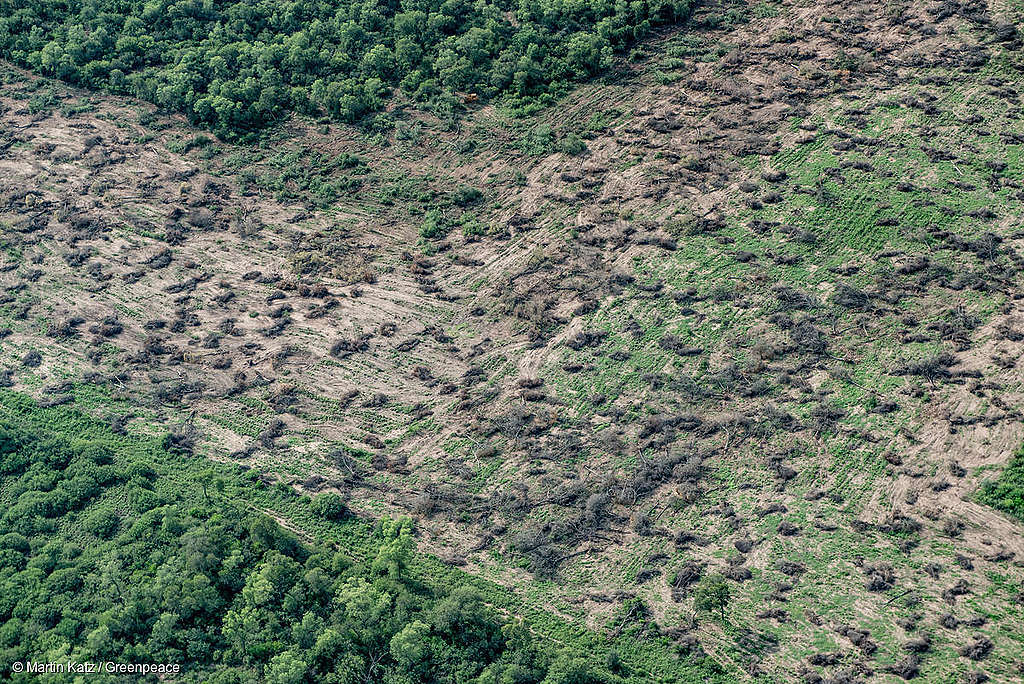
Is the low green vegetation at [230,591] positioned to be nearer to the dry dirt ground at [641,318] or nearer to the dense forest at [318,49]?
the dry dirt ground at [641,318]

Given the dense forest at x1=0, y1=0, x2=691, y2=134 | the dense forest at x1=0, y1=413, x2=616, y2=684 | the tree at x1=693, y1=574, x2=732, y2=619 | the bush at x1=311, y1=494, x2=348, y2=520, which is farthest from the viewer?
the dense forest at x1=0, y1=0, x2=691, y2=134

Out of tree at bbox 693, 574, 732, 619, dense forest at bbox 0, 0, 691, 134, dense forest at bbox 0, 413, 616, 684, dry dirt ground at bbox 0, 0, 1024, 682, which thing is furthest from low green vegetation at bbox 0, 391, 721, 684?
dense forest at bbox 0, 0, 691, 134

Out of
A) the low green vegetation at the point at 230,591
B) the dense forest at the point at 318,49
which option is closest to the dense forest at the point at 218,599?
the low green vegetation at the point at 230,591

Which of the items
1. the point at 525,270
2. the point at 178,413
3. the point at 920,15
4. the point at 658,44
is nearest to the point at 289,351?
the point at 178,413

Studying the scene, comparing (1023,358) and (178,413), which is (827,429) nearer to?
(1023,358)

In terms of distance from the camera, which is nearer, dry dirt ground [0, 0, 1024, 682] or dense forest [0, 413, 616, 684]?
dense forest [0, 413, 616, 684]

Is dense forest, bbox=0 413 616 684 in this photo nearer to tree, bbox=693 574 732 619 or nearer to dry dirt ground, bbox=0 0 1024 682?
dry dirt ground, bbox=0 0 1024 682
